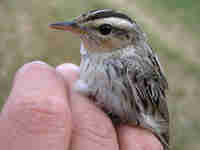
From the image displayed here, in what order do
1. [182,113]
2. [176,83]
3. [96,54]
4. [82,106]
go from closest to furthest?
[82,106] < [96,54] < [182,113] < [176,83]

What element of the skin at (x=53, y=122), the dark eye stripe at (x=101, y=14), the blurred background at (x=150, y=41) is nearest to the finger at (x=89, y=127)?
the skin at (x=53, y=122)

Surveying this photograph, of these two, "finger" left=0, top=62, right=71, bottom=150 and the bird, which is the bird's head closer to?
the bird

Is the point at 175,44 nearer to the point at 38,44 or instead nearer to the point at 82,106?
the point at 38,44

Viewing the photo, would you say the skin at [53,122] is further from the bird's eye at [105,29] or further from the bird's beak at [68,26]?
the bird's eye at [105,29]

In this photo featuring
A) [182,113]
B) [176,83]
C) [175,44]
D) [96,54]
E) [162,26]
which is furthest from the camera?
[162,26]

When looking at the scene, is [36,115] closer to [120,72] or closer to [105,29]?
[120,72]

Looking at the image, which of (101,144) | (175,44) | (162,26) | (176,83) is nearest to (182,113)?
(176,83)

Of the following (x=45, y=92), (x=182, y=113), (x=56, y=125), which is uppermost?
(x=45, y=92)
